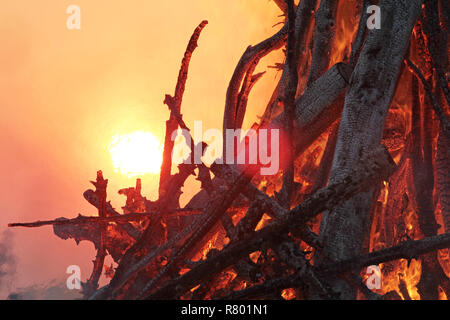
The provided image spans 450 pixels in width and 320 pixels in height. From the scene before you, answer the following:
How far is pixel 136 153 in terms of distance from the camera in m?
10.4

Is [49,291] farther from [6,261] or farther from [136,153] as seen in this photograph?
[136,153]

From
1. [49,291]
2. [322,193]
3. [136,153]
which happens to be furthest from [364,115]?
[49,291]

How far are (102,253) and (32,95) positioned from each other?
9.67m

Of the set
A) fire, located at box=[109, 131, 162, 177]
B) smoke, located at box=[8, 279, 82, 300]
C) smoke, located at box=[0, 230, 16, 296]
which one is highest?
fire, located at box=[109, 131, 162, 177]

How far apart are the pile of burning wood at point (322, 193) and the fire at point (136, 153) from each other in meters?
4.66

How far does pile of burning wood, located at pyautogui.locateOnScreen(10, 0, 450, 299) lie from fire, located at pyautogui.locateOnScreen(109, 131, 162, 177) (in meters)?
4.66

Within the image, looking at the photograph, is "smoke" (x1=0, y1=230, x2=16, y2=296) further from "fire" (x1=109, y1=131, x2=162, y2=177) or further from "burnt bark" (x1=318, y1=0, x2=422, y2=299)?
"burnt bark" (x1=318, y1=0, x2=422, y2=299)

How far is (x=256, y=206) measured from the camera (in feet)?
10.8

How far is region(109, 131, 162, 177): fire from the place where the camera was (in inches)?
400

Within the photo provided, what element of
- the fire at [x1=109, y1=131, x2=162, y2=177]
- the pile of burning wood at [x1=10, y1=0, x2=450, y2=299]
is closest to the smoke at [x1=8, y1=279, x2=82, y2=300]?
the fire at [x1=109, y1=131, x2=162, y2=177]

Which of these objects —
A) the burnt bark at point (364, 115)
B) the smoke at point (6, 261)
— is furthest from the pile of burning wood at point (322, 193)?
the smoke at point (6, 261)

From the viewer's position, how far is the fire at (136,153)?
10.2 metres
